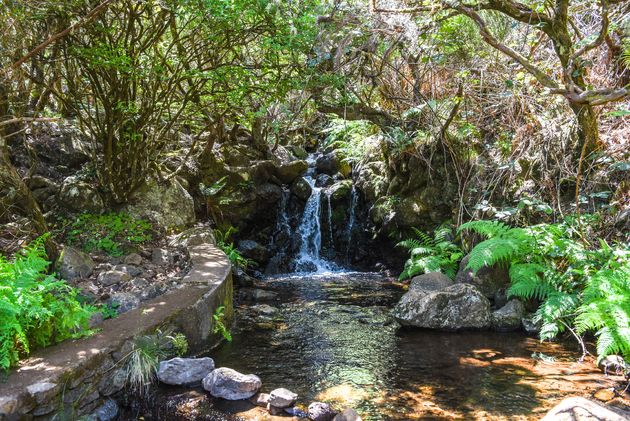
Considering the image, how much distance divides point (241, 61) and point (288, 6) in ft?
6.75

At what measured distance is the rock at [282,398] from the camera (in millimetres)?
4062

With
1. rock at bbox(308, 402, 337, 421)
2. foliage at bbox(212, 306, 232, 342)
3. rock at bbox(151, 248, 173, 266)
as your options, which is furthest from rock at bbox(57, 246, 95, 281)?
rock at bbox(308, 402, 337, 421)

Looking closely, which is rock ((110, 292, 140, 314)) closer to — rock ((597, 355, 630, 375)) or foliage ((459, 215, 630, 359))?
foliage ((459, 215, 630, 359))

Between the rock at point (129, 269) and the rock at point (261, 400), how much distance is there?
2657mm

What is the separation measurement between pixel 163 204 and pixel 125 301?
3.34 meters

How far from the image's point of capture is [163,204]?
832 centimetres

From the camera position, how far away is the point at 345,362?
17.1 feet

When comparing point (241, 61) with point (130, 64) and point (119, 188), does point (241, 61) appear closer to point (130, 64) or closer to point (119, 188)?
point (130, 64)

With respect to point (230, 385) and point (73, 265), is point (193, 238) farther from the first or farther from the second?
point (230, 385)

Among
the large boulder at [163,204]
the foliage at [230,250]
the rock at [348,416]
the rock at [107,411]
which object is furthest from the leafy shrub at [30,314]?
the foliage at [230,250]

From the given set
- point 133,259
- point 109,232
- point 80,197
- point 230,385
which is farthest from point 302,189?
point 230,385

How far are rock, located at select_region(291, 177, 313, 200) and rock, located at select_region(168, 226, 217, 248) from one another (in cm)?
391

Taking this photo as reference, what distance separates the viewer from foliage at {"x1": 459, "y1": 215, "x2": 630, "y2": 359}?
4703 millimetres

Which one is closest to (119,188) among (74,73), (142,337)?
(74,73)
